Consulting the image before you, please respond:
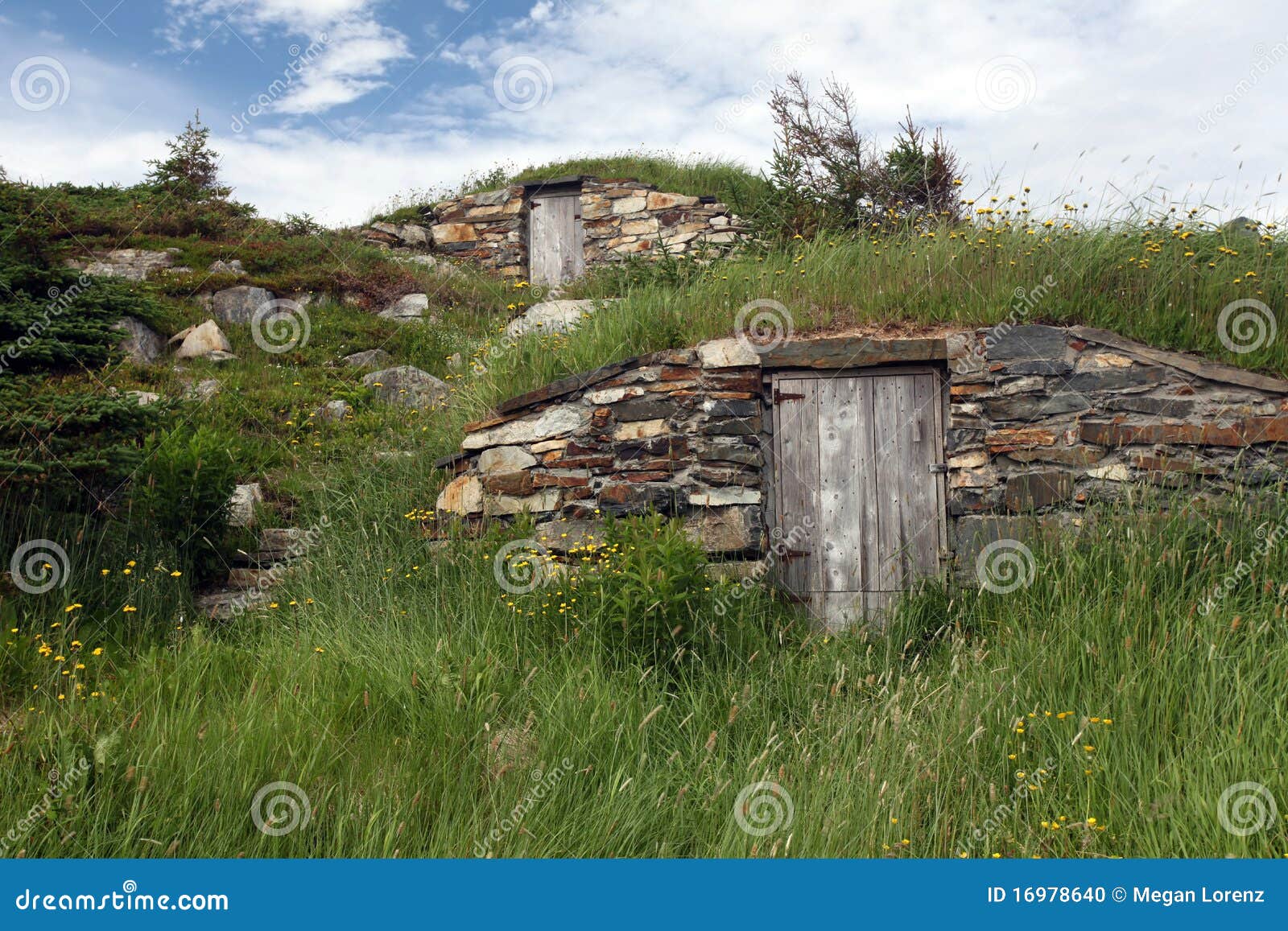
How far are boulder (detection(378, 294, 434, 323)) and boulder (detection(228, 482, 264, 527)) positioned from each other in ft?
19.2

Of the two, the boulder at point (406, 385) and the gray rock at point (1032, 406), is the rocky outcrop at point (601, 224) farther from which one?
the gray rock at point (1032, 406)

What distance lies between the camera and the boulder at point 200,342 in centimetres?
1128

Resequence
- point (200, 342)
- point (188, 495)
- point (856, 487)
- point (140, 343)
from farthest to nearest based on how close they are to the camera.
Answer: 1. point (200, 342)
2. point (140, 343)
3. point (856, 487)
4. point (188, 495)

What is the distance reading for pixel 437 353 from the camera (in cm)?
1190

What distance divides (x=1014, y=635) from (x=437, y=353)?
29.7 ft

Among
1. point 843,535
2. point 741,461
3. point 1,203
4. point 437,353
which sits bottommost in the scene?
point 843,535

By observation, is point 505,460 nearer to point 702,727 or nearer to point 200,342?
point 702,727

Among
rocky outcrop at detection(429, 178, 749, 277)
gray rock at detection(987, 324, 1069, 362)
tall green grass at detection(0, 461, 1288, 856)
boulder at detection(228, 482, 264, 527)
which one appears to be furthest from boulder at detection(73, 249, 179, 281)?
gray rock at detection(987, 324, 1069, 362)

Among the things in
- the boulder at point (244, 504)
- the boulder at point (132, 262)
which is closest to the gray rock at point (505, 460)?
the boulder at point (244, 504)

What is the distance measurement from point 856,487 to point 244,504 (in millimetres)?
5587

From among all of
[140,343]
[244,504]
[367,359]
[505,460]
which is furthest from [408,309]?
[505,460]

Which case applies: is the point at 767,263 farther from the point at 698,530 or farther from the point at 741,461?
the point at 698,530

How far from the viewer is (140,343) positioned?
35.6ft

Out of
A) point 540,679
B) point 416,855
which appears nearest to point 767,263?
point 540,679
